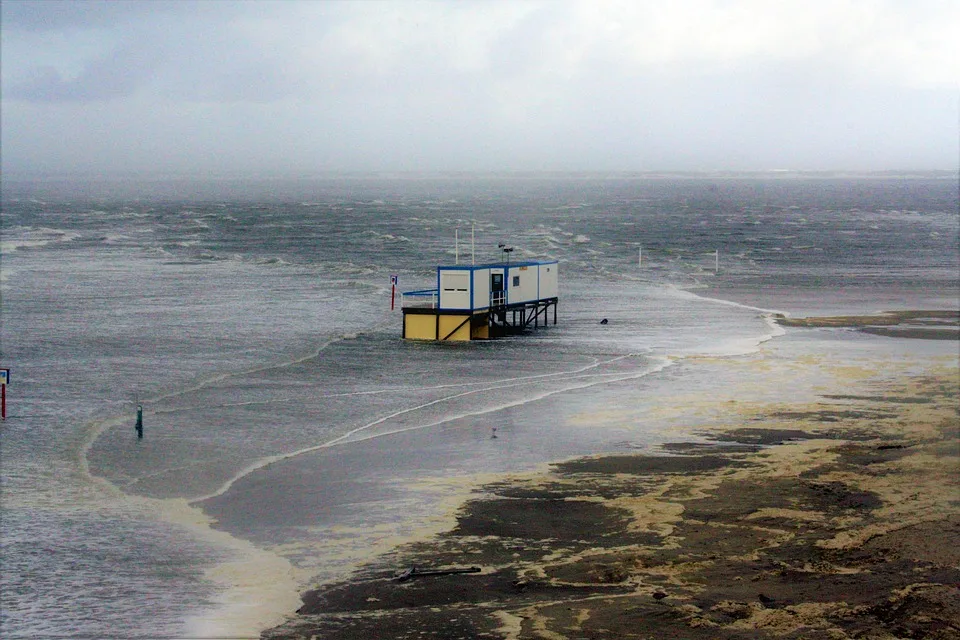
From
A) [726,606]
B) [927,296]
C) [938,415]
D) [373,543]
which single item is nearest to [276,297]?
[927,296]

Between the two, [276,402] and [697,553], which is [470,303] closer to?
[276,402]

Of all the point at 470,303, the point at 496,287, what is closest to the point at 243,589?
the point at 470,303

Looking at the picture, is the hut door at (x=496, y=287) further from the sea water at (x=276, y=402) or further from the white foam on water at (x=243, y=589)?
the white foam on water at (x=243, y=589)

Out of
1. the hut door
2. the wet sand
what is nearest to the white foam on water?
the wet sand

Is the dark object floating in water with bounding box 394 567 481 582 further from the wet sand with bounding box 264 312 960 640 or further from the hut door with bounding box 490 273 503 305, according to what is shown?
the hut door with bounding box 490 273 503 305

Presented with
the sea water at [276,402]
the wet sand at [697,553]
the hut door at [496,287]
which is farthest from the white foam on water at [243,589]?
the hut door at [496,287]

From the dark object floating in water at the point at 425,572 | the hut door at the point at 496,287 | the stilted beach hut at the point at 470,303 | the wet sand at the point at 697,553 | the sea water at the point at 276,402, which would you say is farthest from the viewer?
the hut door at the point at 496,287

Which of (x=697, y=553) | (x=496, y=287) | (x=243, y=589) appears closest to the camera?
(x=243, y=589)
